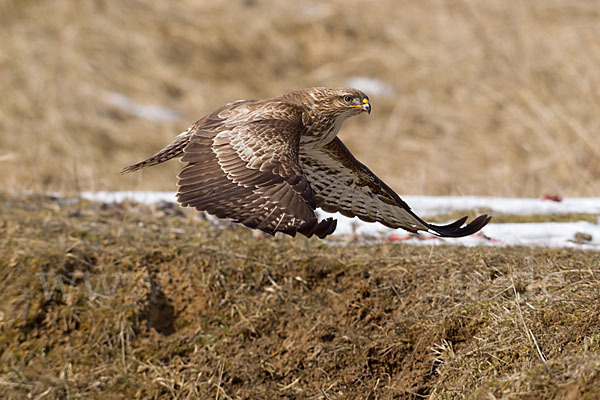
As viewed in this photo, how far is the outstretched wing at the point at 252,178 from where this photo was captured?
3.69 m

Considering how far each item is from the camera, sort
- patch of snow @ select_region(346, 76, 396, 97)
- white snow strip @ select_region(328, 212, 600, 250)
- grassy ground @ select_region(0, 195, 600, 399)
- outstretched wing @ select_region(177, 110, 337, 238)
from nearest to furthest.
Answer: outstretched wing @ select_region(177, 110, 337, 238)
grassy ground @ select_region(0, 195, 600, 399)
white snow strip @ select_region(328, 212, 600, 250)
patch of snow @ select_region(346, 76, 396, 97)

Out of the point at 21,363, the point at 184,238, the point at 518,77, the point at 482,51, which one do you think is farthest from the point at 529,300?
the point at 482,51

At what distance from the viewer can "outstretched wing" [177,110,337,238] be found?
145 inches

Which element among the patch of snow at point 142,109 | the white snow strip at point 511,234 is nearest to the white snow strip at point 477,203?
the white snow strip at point 511,234

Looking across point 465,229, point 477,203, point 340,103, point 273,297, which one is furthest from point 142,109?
point 465,229

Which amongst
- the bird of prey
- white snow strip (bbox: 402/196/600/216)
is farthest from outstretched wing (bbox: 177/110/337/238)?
white snow strip (bbox: 402/196/600/216)

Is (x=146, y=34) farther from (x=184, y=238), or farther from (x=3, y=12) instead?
(x=184, y=238)

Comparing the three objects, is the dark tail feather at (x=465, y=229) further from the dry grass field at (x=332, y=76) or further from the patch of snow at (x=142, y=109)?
the patch of snow at (x=142, y=109)

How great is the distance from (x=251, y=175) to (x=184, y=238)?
5.61ft

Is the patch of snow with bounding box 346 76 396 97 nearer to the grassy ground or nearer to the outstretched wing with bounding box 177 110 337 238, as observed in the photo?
the grassy ground

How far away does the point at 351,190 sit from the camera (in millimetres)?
5008

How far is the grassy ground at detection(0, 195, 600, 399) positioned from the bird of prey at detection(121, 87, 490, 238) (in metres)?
0.39

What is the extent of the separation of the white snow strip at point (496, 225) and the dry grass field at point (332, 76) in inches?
95.5

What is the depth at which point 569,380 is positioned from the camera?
10.8 feet
